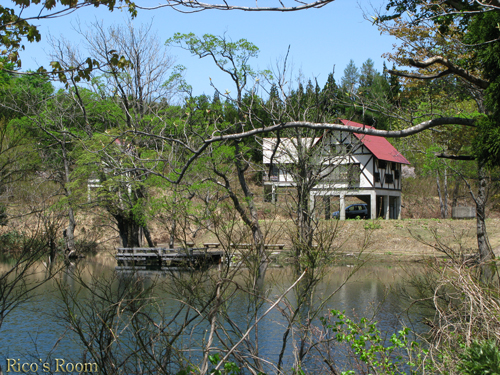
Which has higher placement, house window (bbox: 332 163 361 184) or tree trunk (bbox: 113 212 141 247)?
house window (bbox: 332 163 361 184)

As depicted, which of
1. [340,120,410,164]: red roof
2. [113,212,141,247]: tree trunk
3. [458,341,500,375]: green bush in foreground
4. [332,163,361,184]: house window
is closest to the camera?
[458,341,500,375]: green bush in foreground

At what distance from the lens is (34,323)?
14.1 metres

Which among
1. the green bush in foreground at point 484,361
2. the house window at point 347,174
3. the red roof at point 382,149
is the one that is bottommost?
the green bush in foreground at point 484,361

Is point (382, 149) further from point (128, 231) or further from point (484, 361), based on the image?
point (484, 361)

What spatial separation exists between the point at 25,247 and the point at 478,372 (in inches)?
255

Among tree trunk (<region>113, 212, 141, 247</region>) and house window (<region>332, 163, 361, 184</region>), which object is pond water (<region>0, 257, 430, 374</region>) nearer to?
house window (<region>332, 163, 361, 184</region>)

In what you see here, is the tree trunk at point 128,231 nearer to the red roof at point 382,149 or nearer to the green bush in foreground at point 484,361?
the red roof at point 382,149

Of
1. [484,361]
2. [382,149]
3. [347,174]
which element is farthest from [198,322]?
[382,149]

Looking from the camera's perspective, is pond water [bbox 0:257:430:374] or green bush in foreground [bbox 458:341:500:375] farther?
pond water [bbox 0:257:430:374]

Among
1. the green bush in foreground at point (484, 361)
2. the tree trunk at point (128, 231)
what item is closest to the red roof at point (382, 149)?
the tree trunk at point (128, 231)

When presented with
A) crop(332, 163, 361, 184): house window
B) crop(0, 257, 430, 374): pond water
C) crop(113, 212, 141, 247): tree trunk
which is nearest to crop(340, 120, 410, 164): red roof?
crop(332, 163, 361, 184): house window

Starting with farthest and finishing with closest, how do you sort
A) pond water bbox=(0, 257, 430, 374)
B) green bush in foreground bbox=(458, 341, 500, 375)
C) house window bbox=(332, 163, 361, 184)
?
house window bbox=(332, 163, 361, 184) < pond water bbox=(0, 257, 430, 374) < green bush in foreground bbox=(458, 341, 500, 375)

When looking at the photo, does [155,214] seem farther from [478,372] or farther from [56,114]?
[478,372]

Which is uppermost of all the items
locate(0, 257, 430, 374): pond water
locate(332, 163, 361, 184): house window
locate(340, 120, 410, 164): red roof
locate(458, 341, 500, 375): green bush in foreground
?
locate(340, 120, 410, 164): red roof
